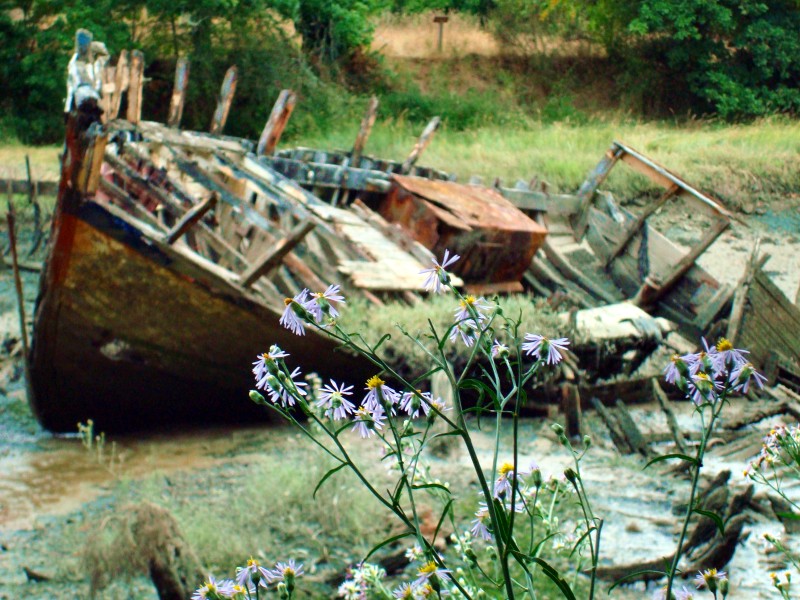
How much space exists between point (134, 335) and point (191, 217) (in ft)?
3.97

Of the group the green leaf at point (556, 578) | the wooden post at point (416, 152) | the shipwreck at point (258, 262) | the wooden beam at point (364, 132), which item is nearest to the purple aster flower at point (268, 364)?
the green leaf at point (556, 578)

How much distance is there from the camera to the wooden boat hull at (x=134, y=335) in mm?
7719

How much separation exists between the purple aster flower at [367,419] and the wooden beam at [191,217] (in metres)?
6.00

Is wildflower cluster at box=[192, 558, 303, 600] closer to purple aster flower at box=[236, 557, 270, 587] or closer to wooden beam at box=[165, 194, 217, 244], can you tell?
purple aster flower at box=[236, 557, 270, 587]

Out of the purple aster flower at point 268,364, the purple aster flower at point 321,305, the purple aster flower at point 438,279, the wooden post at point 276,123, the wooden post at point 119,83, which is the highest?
the purple aster flower at point 438,279

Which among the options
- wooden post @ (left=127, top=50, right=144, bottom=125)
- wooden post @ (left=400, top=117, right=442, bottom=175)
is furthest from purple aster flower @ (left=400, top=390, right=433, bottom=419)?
wooden post @ (left=400, top=117, right=442, bottom=175)

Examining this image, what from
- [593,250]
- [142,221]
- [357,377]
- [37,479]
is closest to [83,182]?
[142,221]

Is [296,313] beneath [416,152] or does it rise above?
above

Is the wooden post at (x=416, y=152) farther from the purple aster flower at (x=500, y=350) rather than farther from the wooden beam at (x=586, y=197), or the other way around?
the purple aster flower at (x=500, y=350)

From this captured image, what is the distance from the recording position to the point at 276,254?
7781 millimetres

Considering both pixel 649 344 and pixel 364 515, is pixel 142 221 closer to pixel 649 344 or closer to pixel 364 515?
pixel 364 515

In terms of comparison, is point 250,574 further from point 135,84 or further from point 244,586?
point 135,84

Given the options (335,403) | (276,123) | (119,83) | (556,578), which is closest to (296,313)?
(335,403)

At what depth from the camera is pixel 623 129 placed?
23219mm
